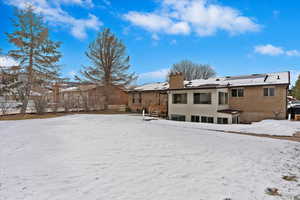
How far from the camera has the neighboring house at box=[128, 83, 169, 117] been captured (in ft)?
61.5

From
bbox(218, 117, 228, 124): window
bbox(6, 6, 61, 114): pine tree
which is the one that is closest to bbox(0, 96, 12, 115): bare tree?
bbox(6, 6, 61, 114): pine tree

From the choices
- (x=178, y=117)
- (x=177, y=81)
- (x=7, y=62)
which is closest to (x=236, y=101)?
(x=178, y=117)

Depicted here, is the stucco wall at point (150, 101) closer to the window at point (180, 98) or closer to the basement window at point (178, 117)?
the basement window at point (178, 117)

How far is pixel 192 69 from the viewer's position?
38.8 metres

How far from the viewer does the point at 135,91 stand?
23.2 meters

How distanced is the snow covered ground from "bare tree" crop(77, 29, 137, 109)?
19.1 m

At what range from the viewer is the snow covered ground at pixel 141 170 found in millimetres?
2986

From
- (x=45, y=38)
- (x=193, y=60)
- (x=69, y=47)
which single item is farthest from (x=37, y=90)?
(x=193, y=60)

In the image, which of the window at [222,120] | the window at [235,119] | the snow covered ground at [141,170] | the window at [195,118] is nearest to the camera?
the snow covered ground at [141,170]

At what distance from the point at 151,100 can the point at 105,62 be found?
9927mm

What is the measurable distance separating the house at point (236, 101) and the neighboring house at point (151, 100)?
210 cm

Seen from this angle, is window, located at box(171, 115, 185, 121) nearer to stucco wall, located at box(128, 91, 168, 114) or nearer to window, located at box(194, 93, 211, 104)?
stucco wall, located at box(128, 91, 168, 114)

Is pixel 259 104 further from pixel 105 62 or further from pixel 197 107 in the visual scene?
pixel 105 62

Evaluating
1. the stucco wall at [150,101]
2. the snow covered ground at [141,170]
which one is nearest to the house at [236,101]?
the stucco wall at [150,101]
